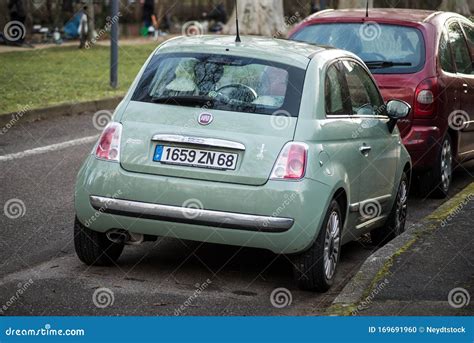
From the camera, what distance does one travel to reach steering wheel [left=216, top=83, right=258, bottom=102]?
7328 millimetres

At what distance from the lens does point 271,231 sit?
6953 mm

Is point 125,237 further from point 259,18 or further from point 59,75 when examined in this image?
point 259,18

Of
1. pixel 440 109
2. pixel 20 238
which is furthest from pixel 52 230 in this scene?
pixel 440 109

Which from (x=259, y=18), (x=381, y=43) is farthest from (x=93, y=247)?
(x=259, y=18)

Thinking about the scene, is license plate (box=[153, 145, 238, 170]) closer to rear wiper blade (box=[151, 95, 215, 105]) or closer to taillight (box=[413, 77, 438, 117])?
rear wiper blade (box=[151, 95, 215, 105])

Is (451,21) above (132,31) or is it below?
above

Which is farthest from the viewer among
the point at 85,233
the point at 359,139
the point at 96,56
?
the point at 96,56

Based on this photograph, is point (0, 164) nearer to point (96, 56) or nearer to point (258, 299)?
point (258, 299)

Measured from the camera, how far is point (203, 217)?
6961 mm

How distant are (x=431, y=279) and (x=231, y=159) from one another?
1.46m

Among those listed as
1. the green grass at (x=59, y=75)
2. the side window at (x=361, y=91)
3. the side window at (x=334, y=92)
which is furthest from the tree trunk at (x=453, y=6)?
the side window at (x=334, y=92)

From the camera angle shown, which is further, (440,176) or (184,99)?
(440,176)

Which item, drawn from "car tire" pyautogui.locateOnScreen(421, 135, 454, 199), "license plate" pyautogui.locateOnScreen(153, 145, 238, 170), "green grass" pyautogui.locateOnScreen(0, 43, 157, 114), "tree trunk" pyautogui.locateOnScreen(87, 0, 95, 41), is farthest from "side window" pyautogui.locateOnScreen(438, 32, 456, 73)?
"tree trunk" pyautogui.locateOnScreen(87, 0, 95, 41)

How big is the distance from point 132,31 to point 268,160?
2994 centimetres
